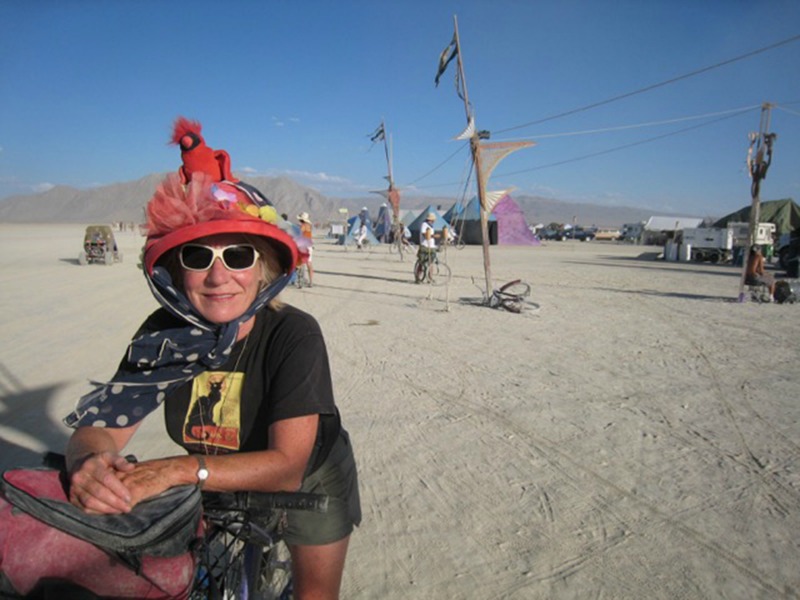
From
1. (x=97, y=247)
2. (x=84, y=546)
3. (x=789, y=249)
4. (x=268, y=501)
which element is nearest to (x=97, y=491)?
(x=84, y=546)

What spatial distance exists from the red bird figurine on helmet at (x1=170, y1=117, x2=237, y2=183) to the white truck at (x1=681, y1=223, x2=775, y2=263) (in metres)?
26.1

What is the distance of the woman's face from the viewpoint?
149 cm

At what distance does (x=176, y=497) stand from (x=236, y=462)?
0.66 ft

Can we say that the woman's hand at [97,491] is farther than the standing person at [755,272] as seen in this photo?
No

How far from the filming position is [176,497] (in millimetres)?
1058

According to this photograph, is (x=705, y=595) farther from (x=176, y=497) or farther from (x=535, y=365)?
(x=535, y=365)

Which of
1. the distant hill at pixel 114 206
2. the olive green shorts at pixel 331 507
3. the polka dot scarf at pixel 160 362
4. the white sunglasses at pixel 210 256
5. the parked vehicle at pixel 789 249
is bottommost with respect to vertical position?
the parked vehicle at pixel 789 249

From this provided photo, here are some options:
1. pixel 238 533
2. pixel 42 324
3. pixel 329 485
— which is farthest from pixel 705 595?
pixel 42 324

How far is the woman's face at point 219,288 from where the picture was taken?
58.6 inches

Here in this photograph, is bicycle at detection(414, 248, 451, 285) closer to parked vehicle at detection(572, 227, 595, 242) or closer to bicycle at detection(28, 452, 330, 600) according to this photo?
bicycle at detection(28, 452, 330, 600)

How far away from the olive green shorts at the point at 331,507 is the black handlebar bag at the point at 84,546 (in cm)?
52

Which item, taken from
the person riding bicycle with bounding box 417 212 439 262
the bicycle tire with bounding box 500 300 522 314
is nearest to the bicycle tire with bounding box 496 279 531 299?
the bicycle tire with bounding box 500 300 522 314

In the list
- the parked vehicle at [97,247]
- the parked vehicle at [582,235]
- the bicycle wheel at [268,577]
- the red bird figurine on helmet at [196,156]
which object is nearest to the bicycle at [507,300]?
the bicycle wheel at [268,577]

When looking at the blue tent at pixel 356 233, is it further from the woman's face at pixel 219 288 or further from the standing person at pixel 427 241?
the woman's face at pixel 219 288
